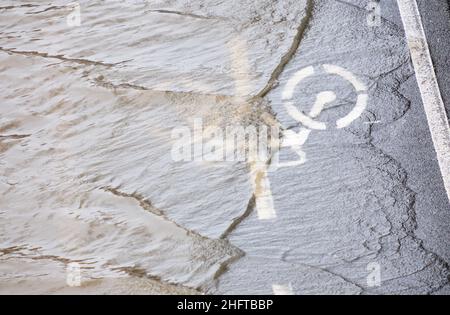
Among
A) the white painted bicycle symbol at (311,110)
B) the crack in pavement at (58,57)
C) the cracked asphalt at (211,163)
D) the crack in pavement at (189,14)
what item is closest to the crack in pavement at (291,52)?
the cracked asphalt at (211,163)

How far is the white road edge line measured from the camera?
560 cm

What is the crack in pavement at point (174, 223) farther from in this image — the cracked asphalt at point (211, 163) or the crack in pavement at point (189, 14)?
the crack in pavement at point (189, 14)

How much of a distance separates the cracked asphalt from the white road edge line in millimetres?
53

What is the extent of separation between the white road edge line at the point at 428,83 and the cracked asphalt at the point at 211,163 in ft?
0.17

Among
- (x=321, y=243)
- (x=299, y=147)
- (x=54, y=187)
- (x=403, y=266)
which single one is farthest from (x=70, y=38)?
(x=403, y=266)

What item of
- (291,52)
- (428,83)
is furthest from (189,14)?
(428,83)

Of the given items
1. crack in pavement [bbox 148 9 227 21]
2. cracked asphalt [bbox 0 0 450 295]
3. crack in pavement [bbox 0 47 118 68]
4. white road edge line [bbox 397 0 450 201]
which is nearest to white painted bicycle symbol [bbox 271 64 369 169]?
cracked asphalt [bbox 0 0 450 295]

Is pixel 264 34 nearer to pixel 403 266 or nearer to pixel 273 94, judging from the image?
pixel 273 94

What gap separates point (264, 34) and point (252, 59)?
1.15 feet

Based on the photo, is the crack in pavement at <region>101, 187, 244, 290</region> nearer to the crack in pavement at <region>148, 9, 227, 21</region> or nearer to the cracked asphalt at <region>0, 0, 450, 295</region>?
the cracked asphalt at <region>0, 0, 450, 295</region>

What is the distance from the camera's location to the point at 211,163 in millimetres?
5738

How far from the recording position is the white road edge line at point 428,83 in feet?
18.4

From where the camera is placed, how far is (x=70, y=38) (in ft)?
23.5

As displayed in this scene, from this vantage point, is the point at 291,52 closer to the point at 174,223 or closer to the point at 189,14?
the point at 189,14
